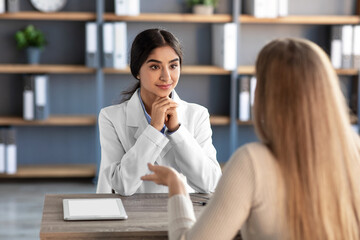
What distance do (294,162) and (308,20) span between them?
11.9ft

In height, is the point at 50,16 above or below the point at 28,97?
above

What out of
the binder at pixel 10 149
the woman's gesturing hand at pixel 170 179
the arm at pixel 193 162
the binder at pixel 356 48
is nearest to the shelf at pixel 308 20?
the binder at pixel 356 48

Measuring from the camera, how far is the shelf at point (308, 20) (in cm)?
475

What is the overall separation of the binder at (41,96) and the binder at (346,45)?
88.6 inches

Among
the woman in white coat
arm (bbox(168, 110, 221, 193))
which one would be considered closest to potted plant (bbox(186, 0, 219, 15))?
the woman in white coat

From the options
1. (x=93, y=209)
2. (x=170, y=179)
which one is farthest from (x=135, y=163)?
(x=170, y=179)

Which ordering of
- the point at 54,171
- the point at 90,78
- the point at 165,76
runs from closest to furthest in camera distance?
the point at 165,76
the point at 54,171
the point at 90,78

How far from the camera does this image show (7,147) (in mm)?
4676

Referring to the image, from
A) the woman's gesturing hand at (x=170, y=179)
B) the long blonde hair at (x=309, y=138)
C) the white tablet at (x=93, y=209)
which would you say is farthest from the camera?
the white tablet at (x=93, y=209)

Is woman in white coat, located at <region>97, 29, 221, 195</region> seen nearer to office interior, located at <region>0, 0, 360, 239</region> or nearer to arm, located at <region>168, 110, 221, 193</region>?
arm, located at <region>168, 110, 221, 193</region>

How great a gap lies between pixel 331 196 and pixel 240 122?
139 inches

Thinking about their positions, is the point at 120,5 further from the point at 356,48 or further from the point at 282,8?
the point at 356,48

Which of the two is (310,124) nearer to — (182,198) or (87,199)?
(182,198)

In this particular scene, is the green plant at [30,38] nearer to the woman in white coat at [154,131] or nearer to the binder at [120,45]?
the binder at [120,45]
